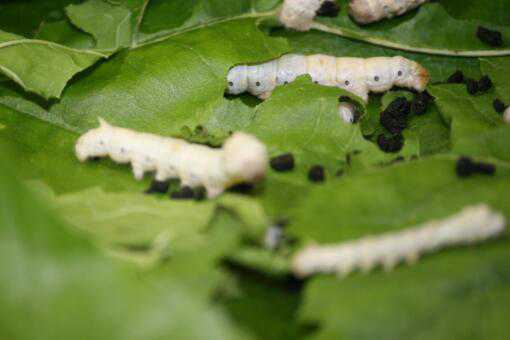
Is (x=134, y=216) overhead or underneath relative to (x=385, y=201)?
underneath

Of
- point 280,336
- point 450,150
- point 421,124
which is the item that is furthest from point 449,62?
point 280,336

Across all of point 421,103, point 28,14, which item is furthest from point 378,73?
point 28,14

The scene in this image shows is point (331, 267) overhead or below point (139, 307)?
below

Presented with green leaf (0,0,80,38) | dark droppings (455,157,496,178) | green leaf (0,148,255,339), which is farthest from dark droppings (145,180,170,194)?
green leaf (0,0,80,38)

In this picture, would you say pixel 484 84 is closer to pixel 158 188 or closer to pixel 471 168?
pixel 471 168

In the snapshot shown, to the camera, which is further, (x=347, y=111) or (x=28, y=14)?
(x=28, y=14)

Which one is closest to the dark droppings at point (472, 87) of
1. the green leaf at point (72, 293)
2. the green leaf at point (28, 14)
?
the green leaf at point (72, 293)

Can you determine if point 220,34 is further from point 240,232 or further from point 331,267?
point 331,267

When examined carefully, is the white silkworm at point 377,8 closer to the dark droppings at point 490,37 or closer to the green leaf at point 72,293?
the dark droppings at point 490,37
